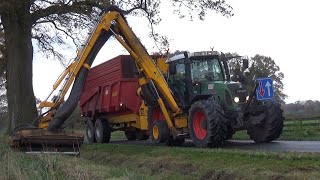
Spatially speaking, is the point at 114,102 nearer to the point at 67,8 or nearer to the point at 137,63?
the point at 137,63

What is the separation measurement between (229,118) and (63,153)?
4810 mm

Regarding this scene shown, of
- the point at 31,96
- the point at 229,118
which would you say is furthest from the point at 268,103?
the point at 31,96

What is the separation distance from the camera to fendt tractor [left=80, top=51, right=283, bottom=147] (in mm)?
13945

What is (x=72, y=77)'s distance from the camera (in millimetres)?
15984

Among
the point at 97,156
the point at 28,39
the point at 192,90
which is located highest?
the point at 28,39

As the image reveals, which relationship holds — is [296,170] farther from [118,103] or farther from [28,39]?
[28,39]

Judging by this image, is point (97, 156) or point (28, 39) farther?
point (28, 39)

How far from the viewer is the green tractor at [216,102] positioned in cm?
1370

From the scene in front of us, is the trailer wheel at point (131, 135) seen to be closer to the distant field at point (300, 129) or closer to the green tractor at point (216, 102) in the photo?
the distant field at point (300, 129)

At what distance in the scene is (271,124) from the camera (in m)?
14.5

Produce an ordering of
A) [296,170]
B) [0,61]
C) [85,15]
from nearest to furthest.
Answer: [296,170] < [85,15] < [0,61]

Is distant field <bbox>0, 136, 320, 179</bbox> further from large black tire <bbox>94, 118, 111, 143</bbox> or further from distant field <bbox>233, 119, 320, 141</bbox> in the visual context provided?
distant field <bbox>233, 119, 320, 141</bbox>

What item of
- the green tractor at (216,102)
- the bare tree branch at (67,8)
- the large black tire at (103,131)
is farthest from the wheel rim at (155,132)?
the bare tree branch at (67,8)

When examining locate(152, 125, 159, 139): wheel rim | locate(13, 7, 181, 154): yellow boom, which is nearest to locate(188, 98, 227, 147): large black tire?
locate(13, 7, 181, 154): yellow boom
